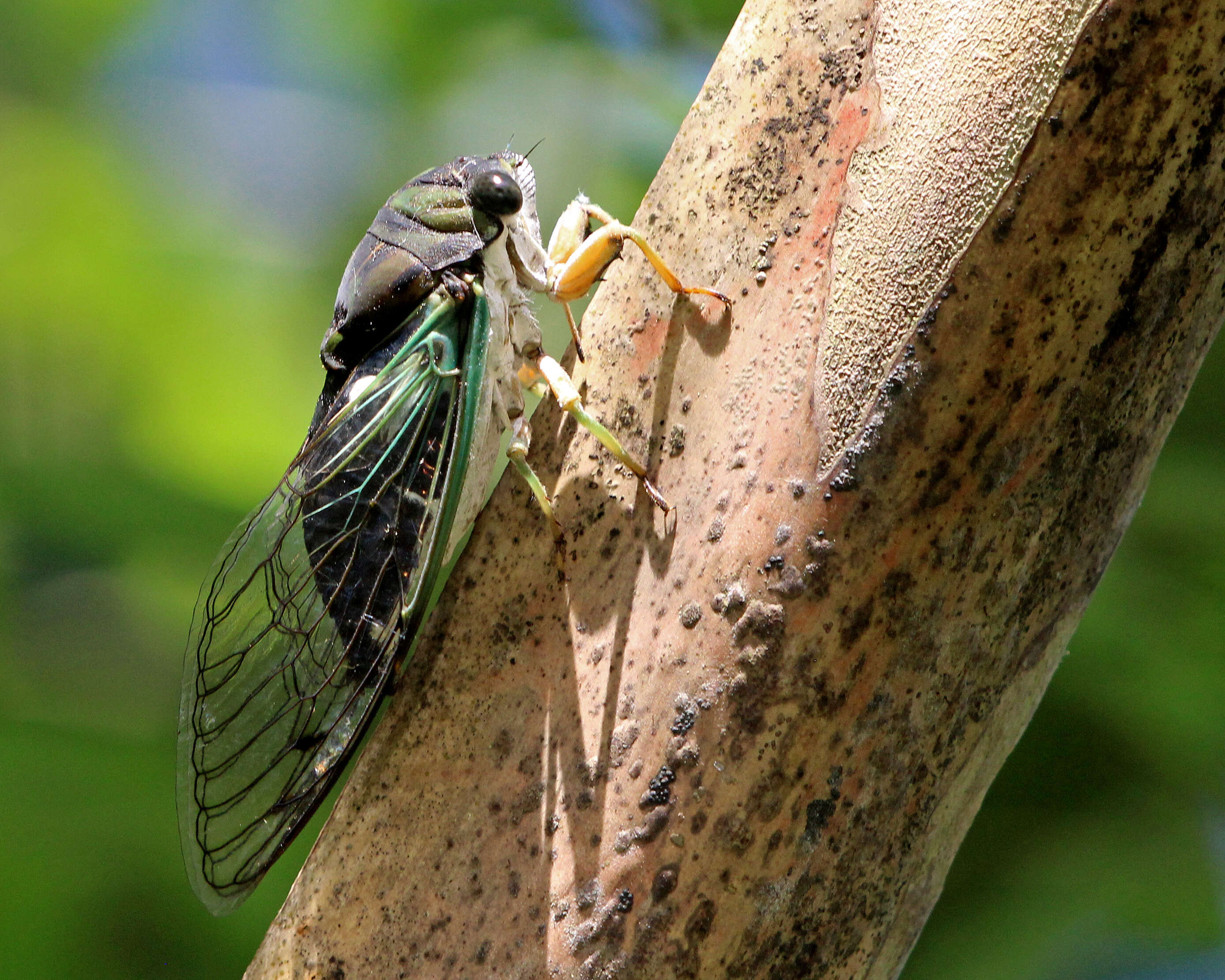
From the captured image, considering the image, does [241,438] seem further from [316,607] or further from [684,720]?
[684,720]

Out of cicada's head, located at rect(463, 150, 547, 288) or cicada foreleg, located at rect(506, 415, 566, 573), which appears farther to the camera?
cicada's head, located at rect(463, 150, 547, 288)

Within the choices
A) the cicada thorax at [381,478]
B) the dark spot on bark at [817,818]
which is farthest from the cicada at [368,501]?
the dark spot on bark at [817,818]

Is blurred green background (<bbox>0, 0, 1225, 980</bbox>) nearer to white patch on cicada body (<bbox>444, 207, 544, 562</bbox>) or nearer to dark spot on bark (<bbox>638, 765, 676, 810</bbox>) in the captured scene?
white patch on cicada body (<bbox>444, 207, 544, 562</bbox>)

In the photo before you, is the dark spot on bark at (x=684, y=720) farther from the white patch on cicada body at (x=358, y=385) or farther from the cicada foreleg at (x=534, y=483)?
the white patch on cicada body at (x=358, y=385)

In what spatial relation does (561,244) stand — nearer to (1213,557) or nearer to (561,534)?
(561,534)

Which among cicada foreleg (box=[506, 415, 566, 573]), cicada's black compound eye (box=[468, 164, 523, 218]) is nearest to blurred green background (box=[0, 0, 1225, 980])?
cicada's black compound eye (box=[468, 164, 523, 218])
